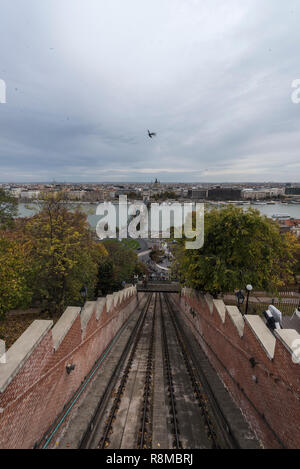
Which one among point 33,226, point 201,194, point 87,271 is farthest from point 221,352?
point 201,194

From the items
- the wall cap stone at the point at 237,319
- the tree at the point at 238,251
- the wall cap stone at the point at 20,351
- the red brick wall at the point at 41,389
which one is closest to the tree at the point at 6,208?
the red brick wall at the point at 41,389

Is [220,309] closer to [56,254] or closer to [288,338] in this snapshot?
[288,338]

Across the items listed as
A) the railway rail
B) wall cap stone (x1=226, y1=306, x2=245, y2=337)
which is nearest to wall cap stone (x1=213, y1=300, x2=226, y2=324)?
wall cap stone (x1=226, y1=306, x2=245, y2=337)

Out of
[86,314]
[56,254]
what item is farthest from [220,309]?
[56,254]

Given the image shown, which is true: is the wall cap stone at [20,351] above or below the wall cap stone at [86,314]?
above

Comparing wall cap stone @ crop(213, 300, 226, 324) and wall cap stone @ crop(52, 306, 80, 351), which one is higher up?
wall cap stone @ crop(52, 306, 80, 351)

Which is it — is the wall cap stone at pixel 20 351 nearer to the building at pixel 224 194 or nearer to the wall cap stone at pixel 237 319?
the wall cap stone at pixel 237 319

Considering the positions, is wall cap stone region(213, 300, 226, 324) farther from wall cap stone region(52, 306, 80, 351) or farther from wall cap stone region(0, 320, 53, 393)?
wall cap stone region(0, 320, 53, 393)
